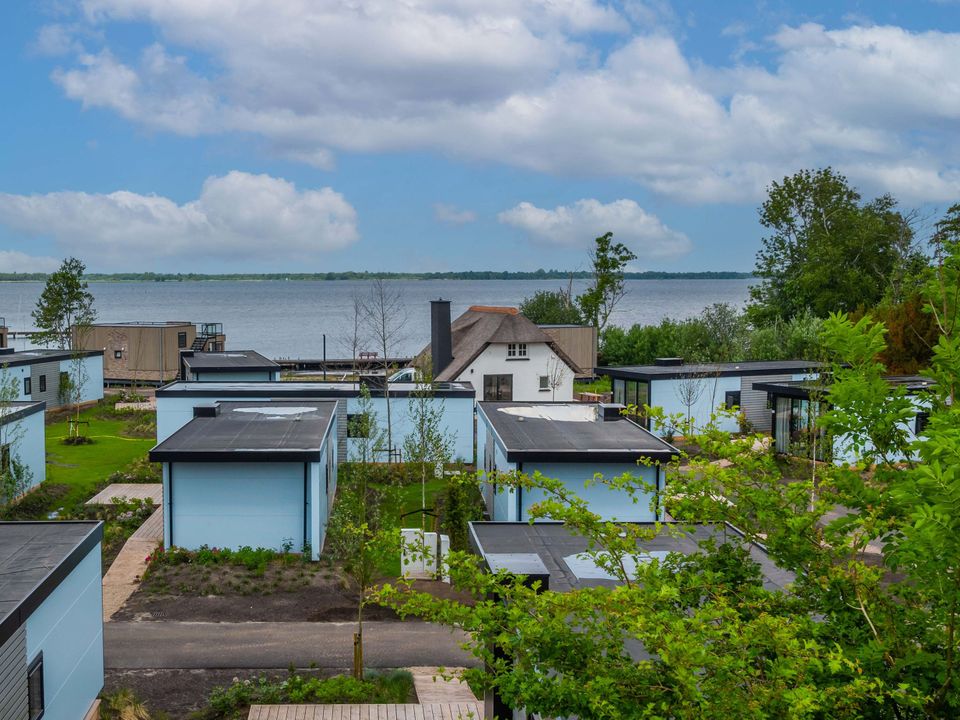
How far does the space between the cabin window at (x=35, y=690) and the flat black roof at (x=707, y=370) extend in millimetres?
28244

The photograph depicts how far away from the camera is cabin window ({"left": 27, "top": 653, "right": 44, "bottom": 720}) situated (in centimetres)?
1056

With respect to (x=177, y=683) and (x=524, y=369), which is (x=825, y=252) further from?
(x=177, y=683)

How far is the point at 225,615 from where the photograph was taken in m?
17.3

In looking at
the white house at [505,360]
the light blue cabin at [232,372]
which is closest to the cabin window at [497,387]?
the white house at [505,360]

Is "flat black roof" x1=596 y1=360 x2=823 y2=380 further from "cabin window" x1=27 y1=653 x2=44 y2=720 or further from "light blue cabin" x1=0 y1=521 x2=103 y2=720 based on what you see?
"cabin window" x1=27 y1=653 x2=44 y2=720

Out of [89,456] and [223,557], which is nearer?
[223,557]

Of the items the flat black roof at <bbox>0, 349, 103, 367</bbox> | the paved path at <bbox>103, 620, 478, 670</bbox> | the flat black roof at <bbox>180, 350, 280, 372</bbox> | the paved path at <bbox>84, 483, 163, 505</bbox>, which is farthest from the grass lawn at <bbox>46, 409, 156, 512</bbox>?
the paved path at <bbox>103, 620, 478, 670</bbox>

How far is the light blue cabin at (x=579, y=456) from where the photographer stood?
66.7 feet

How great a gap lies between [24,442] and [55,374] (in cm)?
1675

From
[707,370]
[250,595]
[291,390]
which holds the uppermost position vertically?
[707,370]

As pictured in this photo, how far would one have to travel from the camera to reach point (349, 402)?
30734 millimetres

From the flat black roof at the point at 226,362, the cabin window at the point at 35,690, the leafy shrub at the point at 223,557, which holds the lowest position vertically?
the leafy shrub at the point at 223,557

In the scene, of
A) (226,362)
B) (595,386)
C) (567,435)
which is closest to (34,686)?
(567,435)

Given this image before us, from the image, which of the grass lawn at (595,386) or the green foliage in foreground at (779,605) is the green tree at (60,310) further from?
the green foliage in foreground at (779,605)
